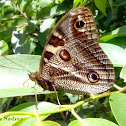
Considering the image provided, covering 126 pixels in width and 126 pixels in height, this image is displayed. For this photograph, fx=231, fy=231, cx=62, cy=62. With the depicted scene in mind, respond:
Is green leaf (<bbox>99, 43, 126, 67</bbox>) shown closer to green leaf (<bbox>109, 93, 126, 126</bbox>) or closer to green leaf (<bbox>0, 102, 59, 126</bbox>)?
green leaf (<bbox>109, 93, 126, 126</bbox>)

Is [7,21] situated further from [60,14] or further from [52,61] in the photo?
[52,61]

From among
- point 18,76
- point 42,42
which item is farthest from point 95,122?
point 42,42

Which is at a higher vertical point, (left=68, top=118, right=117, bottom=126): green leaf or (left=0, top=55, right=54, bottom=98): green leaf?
(left=0, top=55, right=54, bottom=98): green leaf

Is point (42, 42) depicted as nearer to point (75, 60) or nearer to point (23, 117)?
point (75, 60)

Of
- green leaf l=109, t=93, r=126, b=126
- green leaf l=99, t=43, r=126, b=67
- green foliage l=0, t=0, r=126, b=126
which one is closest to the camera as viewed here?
green leaf l=109, t=93, r=126, b=126

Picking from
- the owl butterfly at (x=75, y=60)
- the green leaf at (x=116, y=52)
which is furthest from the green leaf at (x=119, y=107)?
the green leaf at (x=116, y=52)

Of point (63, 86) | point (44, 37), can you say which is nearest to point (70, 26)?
point (63, 86)

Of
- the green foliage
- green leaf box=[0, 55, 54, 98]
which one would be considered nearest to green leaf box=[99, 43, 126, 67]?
the green foliage

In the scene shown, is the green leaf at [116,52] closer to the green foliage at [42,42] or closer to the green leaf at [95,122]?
the green foliage at [42,42]
